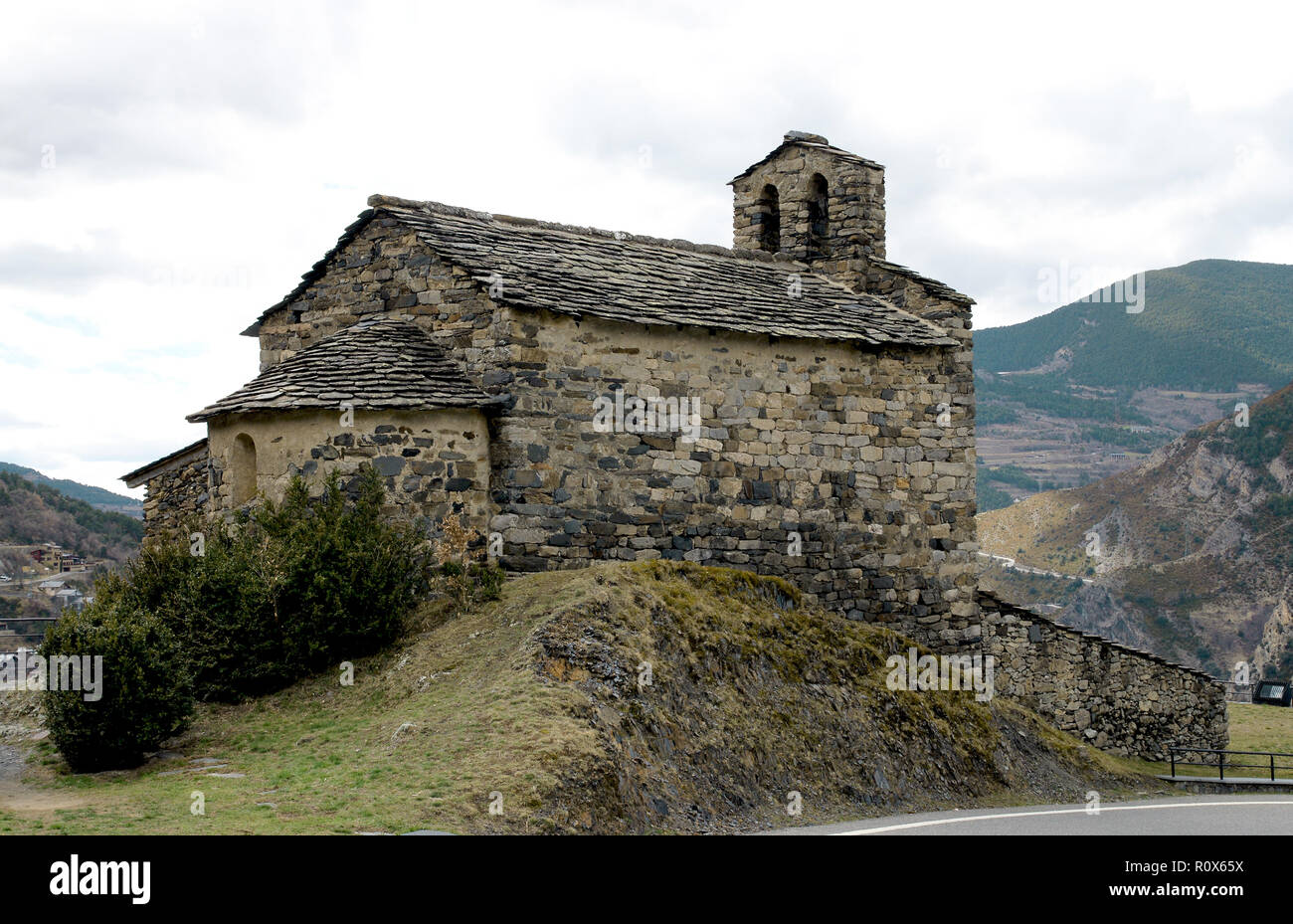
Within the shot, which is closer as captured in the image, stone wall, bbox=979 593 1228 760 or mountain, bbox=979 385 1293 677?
stone wall, bbox=979 593 1228 760

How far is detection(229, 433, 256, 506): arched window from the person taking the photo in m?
16.7

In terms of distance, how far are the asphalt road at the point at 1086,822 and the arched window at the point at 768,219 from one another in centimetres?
1196

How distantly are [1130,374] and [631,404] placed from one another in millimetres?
123492

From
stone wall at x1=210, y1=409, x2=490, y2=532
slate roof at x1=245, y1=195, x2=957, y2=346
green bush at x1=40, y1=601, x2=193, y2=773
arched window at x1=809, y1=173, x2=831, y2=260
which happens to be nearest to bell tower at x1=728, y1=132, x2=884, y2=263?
arched window at x1=809, y1=173, x2=831, y2=260

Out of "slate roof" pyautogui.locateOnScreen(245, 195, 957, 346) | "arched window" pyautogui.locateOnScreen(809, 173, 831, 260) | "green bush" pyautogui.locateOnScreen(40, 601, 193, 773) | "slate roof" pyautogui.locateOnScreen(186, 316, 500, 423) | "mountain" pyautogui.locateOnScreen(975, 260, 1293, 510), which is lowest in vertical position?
"green bush" pyautogui.locateOnScreen(40, 601, 193, 773)

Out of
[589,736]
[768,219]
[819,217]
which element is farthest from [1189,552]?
[589,736]

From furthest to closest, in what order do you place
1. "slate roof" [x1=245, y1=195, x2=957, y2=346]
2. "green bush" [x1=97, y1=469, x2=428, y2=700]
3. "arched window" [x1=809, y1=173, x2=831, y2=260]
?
1. "arched window" [x1=809, y1=173, x2=831, y2=260]
2. "slate roof" [x1=245, y1=195, x2=957, y2=346]
3. "green bush" [x1=97, y1=469, x2=428, y2=700]

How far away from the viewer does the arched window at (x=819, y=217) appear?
2425cm

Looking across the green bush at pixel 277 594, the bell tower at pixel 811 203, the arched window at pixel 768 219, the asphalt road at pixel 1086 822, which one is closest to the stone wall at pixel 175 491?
the green bush at pixel 277 594

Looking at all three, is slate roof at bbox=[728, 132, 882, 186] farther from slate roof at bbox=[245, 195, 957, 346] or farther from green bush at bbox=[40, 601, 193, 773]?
green bush at bbox=[40, 601, 193, 773]

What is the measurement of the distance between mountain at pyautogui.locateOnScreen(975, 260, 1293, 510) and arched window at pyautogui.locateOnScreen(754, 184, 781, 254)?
304 feet

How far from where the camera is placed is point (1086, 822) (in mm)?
14664

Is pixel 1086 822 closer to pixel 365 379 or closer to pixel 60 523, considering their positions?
pixel 365 379

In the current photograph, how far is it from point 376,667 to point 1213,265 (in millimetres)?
139727
